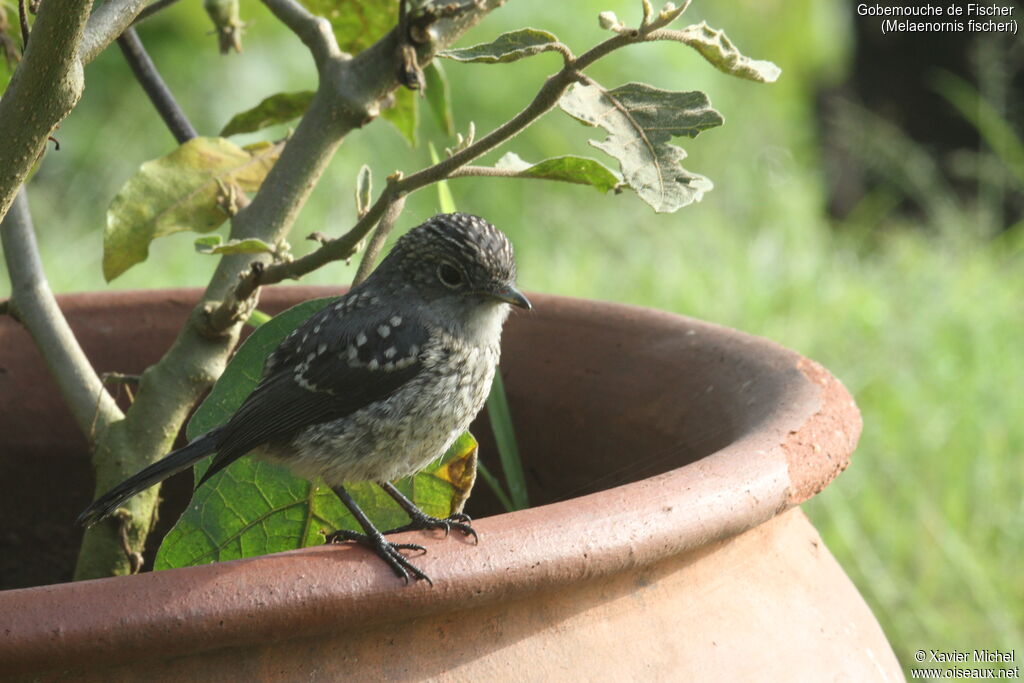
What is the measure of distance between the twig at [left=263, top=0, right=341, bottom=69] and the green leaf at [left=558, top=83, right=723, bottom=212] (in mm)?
559

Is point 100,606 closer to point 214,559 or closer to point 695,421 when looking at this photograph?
point 214,559

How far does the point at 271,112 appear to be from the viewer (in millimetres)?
2285

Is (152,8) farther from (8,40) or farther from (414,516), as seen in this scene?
(414,516)

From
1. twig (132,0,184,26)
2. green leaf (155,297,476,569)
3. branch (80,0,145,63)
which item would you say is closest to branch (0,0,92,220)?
branch (80,0,145,63)

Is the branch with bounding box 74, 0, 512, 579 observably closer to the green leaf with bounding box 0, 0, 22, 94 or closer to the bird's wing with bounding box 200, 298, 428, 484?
the bird's wing with bounding box 200, 298, 428, 484

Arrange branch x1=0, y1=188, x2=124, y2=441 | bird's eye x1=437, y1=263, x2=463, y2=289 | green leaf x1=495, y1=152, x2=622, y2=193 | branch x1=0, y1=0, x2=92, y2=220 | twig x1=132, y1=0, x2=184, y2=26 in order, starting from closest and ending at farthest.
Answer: branch x1=0, y1=0, x2=92, y2=220
green leaf x1=495, y1=152, x2=622, y2=193
twig x1=132, y1=0, x2=184, y2=26
branch x1=0, y1=188, x2=124, y2=441
bird's eye x1=437, y1=263, x2=463, y2=289

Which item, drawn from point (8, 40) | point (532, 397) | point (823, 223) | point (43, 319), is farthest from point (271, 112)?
point (823, 223)

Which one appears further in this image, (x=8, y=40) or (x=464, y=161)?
(x=8, y=40)

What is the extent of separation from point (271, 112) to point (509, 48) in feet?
2.65

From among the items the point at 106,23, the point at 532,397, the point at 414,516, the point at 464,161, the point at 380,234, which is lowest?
the point at 532,397

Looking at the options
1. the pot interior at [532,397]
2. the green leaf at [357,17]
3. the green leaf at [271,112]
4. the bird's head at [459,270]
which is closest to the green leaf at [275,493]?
the bird's head at [459,270]

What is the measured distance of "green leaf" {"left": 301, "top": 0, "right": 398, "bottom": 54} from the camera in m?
2.26

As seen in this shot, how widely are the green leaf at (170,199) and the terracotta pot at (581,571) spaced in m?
0.39

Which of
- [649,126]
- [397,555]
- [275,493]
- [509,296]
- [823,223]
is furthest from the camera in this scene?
[823,223]
